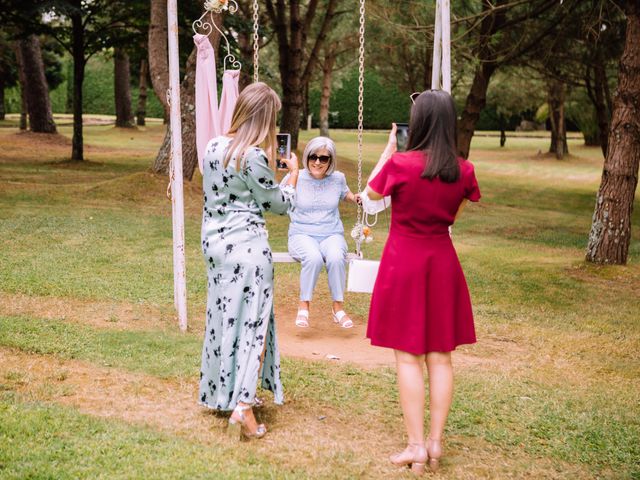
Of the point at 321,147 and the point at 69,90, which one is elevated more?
the point at 69,90

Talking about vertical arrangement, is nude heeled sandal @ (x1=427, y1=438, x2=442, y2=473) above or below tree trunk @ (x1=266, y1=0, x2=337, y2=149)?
below

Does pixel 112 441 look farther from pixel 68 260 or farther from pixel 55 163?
pixel 55 163

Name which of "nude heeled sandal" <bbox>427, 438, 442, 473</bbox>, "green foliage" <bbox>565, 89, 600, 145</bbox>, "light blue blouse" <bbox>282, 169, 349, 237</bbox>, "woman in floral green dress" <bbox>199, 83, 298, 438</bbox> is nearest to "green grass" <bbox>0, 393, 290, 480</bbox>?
"woman in floral green dress" <bbox>199, 83, 298, 438</bbox>

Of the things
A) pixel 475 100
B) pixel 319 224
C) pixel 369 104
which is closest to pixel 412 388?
pixel 319 224

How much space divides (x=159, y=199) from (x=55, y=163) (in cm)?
739

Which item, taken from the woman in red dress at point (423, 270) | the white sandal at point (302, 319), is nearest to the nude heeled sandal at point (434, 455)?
the woman in red dress at point (423, 270)

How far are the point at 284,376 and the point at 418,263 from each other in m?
1.78

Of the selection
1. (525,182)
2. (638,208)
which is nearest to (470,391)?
(638,208)

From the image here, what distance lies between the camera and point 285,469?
3.60 m

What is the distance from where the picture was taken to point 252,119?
12.4 feet

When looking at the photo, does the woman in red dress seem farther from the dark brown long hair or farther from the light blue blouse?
the light blue blouse

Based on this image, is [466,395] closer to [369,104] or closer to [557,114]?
[557,114]

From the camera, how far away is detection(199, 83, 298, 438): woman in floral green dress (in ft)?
12.4

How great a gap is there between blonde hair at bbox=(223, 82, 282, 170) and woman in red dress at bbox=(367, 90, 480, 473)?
0.60 meters
